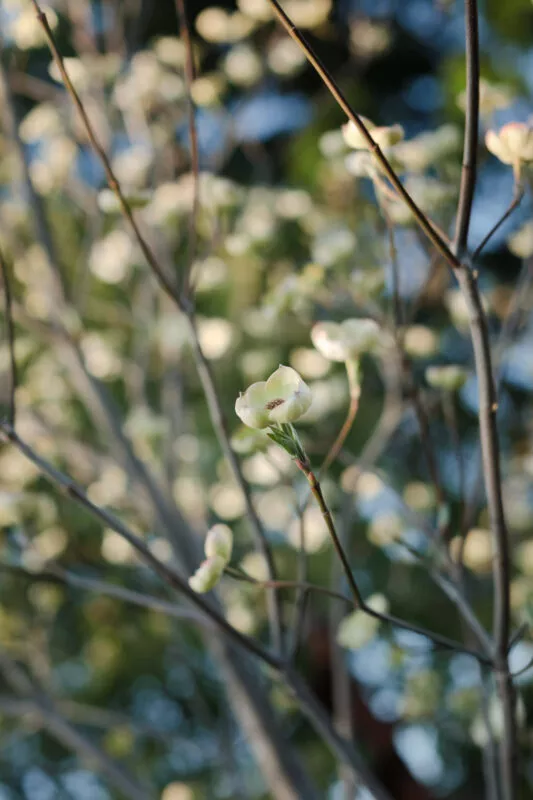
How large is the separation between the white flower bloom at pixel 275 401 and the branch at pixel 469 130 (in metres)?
0.12

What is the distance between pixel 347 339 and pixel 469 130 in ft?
0.62

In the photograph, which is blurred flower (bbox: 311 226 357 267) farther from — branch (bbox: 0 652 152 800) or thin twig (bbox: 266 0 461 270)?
branch (bbox: 0 652 152 800)

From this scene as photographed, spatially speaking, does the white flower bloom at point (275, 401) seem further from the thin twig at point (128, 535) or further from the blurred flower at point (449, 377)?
the blurred flower at point (449, 377)

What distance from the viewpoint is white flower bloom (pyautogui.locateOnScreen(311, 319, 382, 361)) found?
542mm

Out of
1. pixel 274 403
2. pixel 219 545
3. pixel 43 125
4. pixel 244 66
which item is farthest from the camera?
pixel 244 66

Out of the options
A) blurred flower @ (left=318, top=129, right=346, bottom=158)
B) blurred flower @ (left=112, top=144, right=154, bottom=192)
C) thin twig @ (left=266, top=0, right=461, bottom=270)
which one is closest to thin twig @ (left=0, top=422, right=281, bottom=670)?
thin twig @ (left=266, top=0, right=461, bottom=270)

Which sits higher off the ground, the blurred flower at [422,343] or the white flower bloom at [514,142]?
the blurred flower at [422,343]

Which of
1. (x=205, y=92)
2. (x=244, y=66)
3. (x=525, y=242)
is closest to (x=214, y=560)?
(x=525, y=242)

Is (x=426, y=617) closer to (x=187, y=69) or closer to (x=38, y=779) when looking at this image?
(x=38, y=779)

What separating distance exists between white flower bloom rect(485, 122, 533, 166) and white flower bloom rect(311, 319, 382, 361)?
140 mm

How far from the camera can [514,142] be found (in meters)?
0.48

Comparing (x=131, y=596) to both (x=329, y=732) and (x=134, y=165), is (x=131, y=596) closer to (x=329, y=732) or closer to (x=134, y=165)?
Answer: (x=329, y=732)

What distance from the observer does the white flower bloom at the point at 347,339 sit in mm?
542

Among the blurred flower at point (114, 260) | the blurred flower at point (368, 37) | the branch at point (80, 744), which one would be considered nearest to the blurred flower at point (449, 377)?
the blurred flower at point (114, 260)
